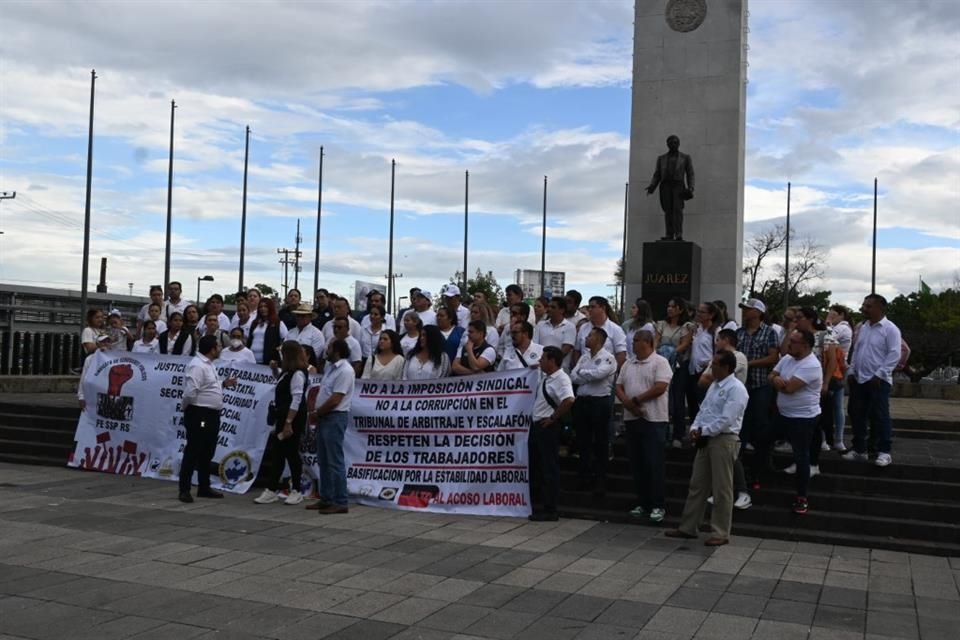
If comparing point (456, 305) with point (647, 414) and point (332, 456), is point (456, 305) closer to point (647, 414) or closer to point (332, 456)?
point (332, 456)

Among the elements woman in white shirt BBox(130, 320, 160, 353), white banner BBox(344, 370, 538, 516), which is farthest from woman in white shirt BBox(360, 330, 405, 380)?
woman in white shirt BBox(130, 320, 160, 353)

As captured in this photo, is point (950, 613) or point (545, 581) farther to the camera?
point (545, 581)

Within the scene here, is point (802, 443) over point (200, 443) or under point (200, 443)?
over

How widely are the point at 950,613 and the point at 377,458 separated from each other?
6.09 metres

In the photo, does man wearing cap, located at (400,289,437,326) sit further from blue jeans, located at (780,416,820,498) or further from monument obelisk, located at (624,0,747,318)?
monument obelisk, located at (624,0,747,318)

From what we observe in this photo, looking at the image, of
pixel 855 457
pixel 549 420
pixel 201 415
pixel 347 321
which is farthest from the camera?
pixel 347 321

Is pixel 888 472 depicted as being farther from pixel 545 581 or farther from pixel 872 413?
pixel 545 581

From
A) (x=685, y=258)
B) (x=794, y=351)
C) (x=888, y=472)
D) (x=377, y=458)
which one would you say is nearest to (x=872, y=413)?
(x=888, y=472)

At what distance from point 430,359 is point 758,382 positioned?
3.65m

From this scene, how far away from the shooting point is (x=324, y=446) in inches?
382

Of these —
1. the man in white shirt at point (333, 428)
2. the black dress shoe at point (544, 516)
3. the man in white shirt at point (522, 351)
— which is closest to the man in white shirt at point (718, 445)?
the black dress shoe at point (544, 516)

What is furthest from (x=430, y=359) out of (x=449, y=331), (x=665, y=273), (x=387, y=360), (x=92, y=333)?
(x=665, y=273)

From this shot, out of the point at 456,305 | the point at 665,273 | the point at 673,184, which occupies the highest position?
the point at 673,184

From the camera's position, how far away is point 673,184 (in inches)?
741
